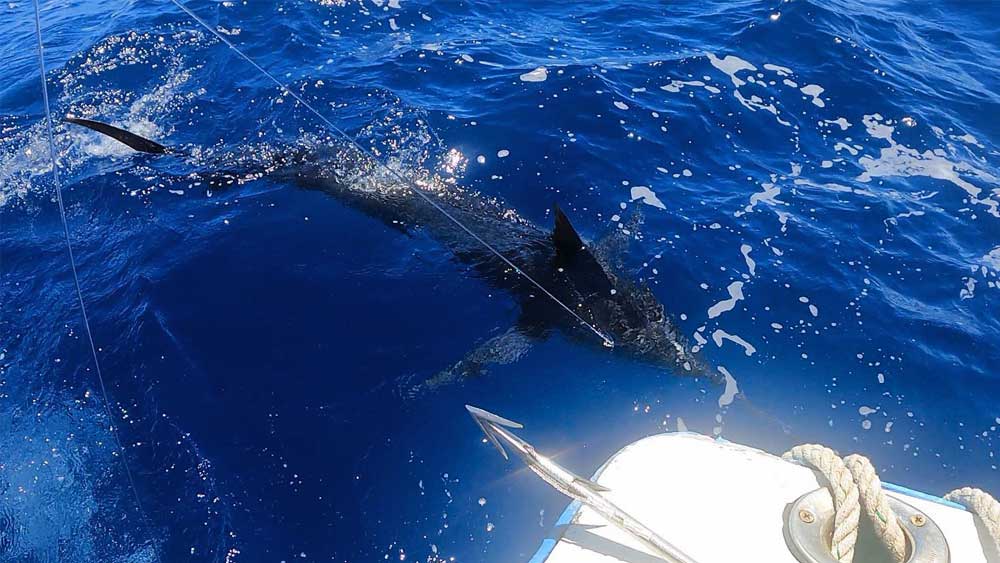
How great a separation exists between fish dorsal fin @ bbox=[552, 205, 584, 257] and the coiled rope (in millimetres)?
4758

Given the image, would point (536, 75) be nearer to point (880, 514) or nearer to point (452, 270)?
point (452, 270)

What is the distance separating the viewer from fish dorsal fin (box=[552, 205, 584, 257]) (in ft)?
26.7

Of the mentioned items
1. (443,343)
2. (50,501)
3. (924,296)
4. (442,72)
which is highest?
(442,72)

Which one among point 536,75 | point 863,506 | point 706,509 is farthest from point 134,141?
point 863,506

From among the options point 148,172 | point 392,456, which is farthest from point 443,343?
point 148,172

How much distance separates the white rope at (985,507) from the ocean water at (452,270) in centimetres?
282

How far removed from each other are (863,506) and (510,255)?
606 cm

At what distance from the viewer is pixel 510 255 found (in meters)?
9.02

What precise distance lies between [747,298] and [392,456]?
5.17 meters

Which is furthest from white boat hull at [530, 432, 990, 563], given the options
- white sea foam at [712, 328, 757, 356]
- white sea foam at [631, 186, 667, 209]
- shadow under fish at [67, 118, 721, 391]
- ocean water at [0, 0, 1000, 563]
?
white sea foam at [631, 186, 667, 209]

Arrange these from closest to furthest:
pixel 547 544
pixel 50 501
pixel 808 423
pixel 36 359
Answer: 1. pixel 547 544
2. pixel 50 501
3. pixel 808 423
4. pixel 36 359

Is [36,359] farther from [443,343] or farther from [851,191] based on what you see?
[851,191]

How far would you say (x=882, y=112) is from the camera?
11.5 m

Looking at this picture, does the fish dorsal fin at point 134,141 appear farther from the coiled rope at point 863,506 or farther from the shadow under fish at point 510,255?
the coiled rope at point 863,506
